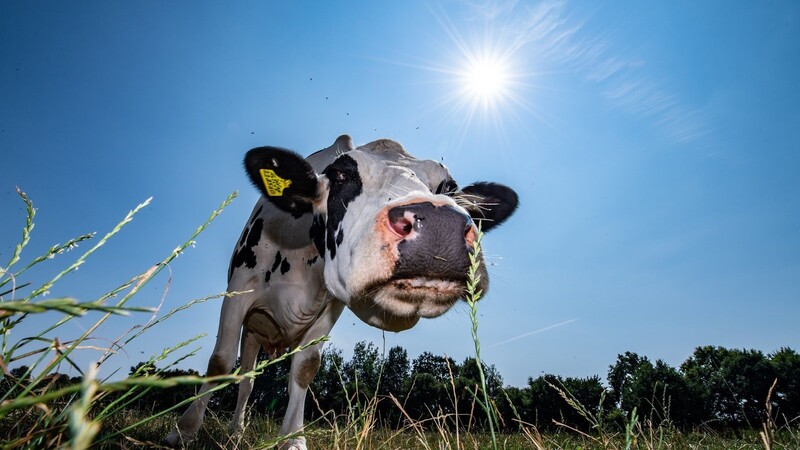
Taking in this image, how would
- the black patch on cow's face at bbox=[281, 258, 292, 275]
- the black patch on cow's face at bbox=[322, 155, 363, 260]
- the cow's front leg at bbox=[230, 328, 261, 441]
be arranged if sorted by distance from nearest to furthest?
the black patch on cow's face at bbox=[322, 155, 363, 260]
the black patch on cow's face at bbox=[281, 258, 292, 275]
the cow's front leg at bbox=[230, 328, 261, 441]

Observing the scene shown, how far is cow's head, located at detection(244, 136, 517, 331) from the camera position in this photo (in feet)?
9.92

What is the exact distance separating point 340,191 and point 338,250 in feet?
2.02

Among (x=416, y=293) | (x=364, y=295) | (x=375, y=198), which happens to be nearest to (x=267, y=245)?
(x=375, y=198)

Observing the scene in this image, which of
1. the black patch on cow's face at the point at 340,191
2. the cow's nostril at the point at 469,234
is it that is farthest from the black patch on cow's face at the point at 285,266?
the cow's nostril at the point at 469,234

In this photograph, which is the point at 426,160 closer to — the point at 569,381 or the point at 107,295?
the point at 107,295

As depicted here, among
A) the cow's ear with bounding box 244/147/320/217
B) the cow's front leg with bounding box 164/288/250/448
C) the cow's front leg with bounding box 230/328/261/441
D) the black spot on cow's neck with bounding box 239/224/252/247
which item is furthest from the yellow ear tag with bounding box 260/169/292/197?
the cow's front leg with bounding box 230/328/261/441

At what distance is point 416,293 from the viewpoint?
10.2 ft

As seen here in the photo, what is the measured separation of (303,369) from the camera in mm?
4910

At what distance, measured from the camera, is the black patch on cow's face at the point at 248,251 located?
205 inches

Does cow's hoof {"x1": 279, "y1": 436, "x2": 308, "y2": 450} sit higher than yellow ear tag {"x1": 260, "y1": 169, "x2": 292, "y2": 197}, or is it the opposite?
yellow ear tag {"x1": 260, "y1": 169, "x2": 292, "y2": 197}

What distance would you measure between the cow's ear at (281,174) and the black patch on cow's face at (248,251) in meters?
0.81

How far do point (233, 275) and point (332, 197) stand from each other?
1.63 meters

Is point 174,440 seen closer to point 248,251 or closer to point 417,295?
point 248,251

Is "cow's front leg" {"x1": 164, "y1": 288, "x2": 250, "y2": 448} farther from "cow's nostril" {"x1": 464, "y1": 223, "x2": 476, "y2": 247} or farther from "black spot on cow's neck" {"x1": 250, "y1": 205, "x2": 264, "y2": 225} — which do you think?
"cow's nostril" {"x1": 464, "y1": 223, "x2": 476, "y2": 247}
